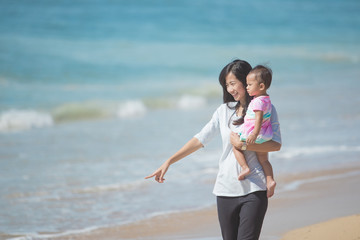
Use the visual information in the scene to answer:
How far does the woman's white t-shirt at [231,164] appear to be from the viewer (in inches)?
117

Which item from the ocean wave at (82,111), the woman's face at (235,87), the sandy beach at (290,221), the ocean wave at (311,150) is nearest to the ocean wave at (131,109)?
the ocean wave at (82,111)

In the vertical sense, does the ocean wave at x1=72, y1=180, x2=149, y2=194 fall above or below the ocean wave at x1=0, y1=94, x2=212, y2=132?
below

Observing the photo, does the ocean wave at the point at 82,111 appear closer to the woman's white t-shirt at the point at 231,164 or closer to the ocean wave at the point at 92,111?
the ocean wave at the point at 92,111

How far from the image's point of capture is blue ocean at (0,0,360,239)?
245 inches

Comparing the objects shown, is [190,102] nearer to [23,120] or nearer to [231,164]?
[23,120]

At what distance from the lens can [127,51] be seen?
2314 cm

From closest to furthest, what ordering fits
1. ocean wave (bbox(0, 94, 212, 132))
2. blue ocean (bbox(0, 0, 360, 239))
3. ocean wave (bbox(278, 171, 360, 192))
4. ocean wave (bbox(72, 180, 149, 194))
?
ocean wave (bbox(278, 171, 360, 192)) < blue ocean (bbox(0, 0, 360, 239)) < ocean wave (bbox(72, 180, 149, 194)) < ocean wave (bbox(0, 94, 212, 132))

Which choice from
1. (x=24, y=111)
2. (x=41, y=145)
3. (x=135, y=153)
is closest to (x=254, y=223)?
(x=135, y=153)

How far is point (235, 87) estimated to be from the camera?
9.96ft

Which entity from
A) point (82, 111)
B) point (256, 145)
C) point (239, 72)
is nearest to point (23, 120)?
point (82, 111)

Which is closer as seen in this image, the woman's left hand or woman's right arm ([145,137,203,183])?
the woman's left hand

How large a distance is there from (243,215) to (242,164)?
299 mm

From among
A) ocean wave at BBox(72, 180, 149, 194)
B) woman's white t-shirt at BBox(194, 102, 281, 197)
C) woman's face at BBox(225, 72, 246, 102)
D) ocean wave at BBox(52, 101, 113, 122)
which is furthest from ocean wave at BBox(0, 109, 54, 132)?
woman's face at BBox(225, 72, 246, 102)

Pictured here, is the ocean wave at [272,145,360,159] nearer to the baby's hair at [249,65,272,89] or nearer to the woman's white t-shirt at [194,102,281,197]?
→ the woman's white t-shirt at [194,102,281,197]
